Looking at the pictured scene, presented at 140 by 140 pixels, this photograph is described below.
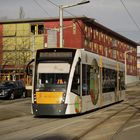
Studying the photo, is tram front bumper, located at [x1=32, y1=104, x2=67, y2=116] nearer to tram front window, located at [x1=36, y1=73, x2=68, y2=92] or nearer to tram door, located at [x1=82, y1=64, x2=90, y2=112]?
tram front window, located at [x1=36, y1=73, x2=68, y2=92]

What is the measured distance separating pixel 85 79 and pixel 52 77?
7.76ft

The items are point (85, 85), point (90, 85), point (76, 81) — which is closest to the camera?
point (76, 81)

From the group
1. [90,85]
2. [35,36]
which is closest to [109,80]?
[90,85]

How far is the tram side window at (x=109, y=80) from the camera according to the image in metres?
27.4

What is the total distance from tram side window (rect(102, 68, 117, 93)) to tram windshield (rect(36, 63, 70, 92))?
6811 mm

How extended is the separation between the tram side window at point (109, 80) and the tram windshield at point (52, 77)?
6.81 metres

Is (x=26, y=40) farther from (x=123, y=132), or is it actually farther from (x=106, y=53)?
(x=123, y=132)

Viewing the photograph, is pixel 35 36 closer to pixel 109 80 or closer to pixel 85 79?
pixel 109 80

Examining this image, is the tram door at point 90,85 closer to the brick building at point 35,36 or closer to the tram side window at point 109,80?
the tram side window at point 109,80

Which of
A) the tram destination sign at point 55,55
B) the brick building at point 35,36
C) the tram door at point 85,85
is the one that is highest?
the brick building at point 35,36

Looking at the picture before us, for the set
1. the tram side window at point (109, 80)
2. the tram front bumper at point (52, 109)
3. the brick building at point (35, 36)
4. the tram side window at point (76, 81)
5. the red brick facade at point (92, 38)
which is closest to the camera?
the tram front bumper at point (52, 109)

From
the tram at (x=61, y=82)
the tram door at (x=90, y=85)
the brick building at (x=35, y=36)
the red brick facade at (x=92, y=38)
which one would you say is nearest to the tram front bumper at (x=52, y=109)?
the tram at (x=61, y=82)

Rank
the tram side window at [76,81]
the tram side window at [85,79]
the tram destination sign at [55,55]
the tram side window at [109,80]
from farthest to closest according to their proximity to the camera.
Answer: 1. the tram side window at [109,80]
2. the tram side window at [85,79]
3. the tram destination sign at [55,55]
4. the tram side window at [76,81]

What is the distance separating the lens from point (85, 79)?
22.2 m
